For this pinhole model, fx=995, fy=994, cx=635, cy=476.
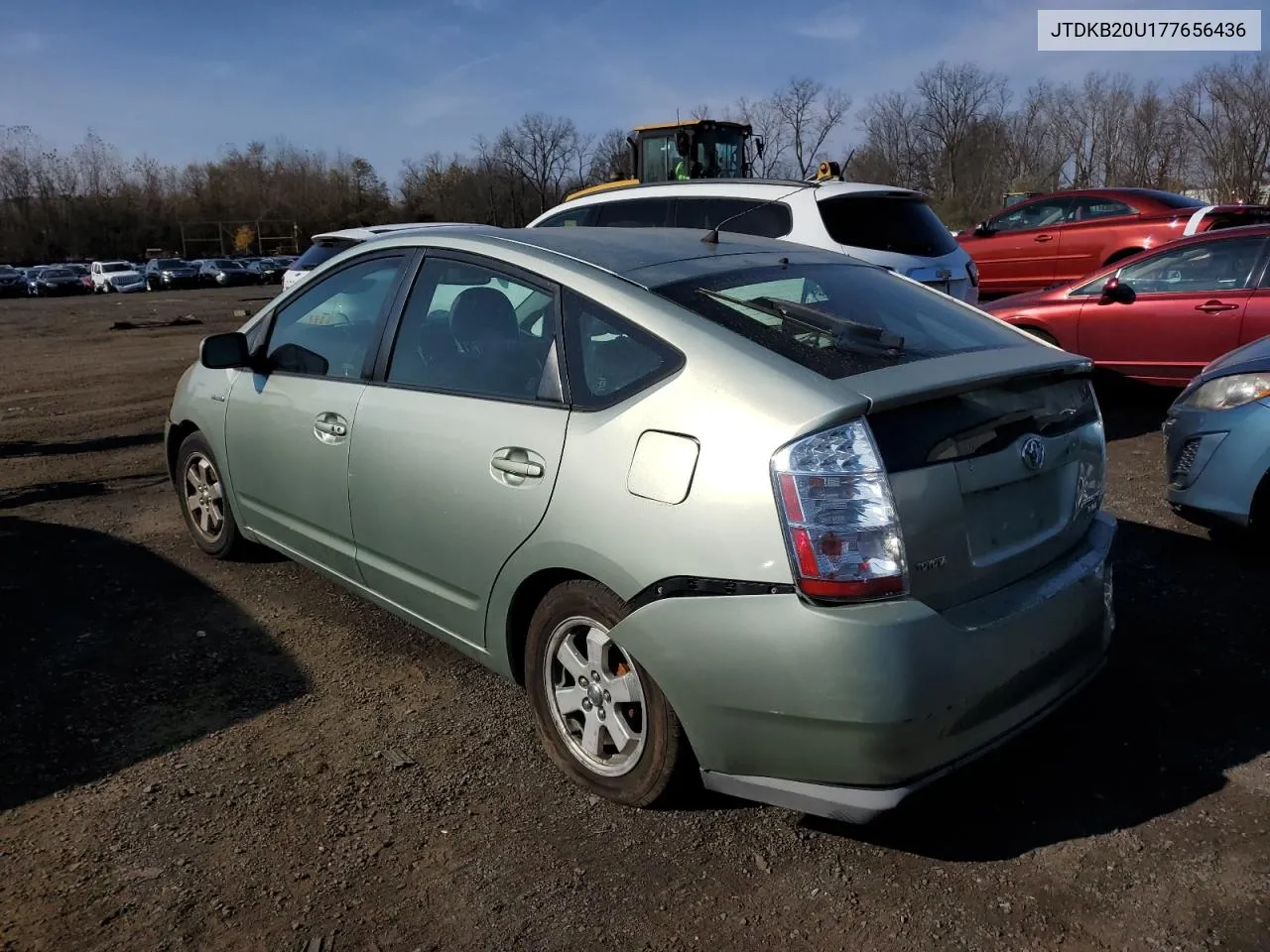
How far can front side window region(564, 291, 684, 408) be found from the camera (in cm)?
276

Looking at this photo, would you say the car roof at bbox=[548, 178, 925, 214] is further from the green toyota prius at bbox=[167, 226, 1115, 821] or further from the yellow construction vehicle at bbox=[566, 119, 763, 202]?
the yellow construction vehicle at bbox=[566, 119, 763, 202]

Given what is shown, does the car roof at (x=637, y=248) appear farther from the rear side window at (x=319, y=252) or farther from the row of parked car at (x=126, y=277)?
the row of parked car at (x=126, y=277)

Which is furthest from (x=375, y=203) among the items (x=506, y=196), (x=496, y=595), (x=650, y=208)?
(x=496, y=595)

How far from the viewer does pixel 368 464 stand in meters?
3.55

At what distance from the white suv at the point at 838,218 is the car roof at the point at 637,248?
347cm

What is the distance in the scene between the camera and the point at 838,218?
7.46 metres

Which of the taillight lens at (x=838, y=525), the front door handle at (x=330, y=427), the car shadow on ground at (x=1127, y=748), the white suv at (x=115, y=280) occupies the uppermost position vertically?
the white suv at (x=115, y=280)

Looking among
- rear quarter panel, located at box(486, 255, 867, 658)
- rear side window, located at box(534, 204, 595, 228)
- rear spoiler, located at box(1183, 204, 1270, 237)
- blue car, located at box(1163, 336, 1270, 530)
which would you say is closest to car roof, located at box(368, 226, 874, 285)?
rear quarter panel, located at box(486, 255, 867, 658)

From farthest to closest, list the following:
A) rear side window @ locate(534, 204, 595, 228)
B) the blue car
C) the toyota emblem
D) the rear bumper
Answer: rear side window @ locate(534, 204, 595, 228) → the blue car → the toyota emblem → the rear bumper

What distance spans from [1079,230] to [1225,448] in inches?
340

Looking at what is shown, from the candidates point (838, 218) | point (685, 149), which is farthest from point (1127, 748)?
point (685, 149)

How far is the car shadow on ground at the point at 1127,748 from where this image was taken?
2.80 meters

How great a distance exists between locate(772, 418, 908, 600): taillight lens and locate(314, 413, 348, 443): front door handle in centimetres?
195

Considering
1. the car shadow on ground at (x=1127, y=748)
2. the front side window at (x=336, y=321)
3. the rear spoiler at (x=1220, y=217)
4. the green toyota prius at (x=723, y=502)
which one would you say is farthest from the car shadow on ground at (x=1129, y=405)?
the front side window at (x=336, y=321)
